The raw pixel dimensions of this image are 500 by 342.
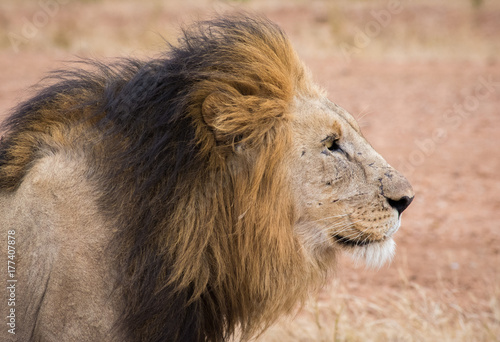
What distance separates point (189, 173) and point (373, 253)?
2.94 ft

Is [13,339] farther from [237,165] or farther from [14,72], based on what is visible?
[14,72]

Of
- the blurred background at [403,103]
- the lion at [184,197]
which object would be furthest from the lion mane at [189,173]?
the blurred background at [403,103]

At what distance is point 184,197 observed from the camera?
2395 millimetres

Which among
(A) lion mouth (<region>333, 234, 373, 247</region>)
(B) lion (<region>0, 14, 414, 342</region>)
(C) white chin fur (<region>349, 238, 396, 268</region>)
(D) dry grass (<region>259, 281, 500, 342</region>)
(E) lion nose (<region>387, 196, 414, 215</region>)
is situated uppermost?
(B) lion (<region>0, 14, 414, 342</region>)

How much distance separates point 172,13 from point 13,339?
14987 millimetres

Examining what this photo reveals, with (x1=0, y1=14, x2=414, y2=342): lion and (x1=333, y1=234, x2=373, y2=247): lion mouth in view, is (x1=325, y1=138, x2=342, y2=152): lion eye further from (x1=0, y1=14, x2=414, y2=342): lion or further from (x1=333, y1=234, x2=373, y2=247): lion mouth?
(x1=333, y1=234, x2=373, y2=247): lion mouth

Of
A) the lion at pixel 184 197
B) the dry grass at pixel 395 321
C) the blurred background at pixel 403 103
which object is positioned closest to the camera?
the lion at pixel 184 197

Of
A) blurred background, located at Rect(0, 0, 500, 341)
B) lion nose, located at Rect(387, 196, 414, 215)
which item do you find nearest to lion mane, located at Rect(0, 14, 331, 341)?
lion nose, located at Rect(387, 196, 414, 215)

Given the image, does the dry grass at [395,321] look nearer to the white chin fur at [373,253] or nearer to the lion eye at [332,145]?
the white chin fur at [373,253]

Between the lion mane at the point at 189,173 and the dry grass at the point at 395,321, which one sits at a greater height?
the lion mane at the point at 189,173

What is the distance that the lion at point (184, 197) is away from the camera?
2.36m

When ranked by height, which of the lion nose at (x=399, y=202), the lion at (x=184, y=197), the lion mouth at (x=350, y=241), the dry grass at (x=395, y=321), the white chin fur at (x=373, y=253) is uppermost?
the lion at (x=184, y=197)

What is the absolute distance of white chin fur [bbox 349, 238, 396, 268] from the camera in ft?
8.66

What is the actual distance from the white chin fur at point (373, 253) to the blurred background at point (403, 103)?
68 centimetres
